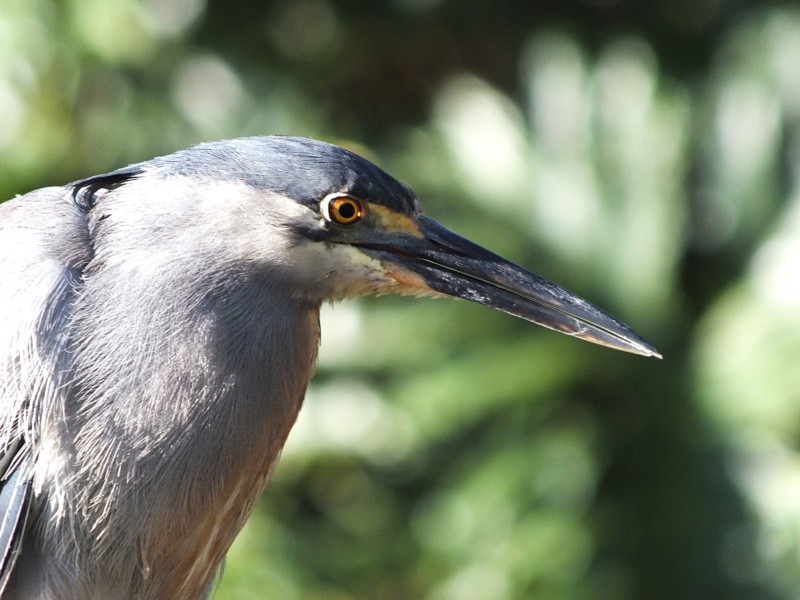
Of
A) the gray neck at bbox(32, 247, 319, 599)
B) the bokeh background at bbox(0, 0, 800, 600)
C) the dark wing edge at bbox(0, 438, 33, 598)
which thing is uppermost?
the bokeh background at bbox(0, 0, 800, 600)

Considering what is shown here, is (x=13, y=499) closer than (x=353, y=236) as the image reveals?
Yes

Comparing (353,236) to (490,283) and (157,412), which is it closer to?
(490,283)

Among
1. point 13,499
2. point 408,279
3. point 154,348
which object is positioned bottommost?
point 13,499

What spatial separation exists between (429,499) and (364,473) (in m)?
A: 0.32

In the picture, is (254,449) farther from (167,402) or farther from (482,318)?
(482,318)

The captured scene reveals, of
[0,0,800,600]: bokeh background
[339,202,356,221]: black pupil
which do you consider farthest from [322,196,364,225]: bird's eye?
[0,0,800,600]: bokeh background

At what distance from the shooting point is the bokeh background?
4844 millimetres

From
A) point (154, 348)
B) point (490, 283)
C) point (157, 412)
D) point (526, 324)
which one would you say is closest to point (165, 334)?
point (154, 348)

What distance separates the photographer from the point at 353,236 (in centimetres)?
231

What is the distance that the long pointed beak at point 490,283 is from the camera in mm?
2363

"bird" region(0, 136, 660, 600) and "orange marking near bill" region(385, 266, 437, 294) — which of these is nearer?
"bird" region(0, 136, 660, 600)

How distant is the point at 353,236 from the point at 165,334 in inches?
16.7

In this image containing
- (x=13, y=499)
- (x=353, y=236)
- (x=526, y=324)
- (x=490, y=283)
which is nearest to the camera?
(x=13, y=499)

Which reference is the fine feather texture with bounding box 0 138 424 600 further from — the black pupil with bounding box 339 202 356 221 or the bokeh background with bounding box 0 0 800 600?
the bokeh background with bounding box 0 0 800 600
